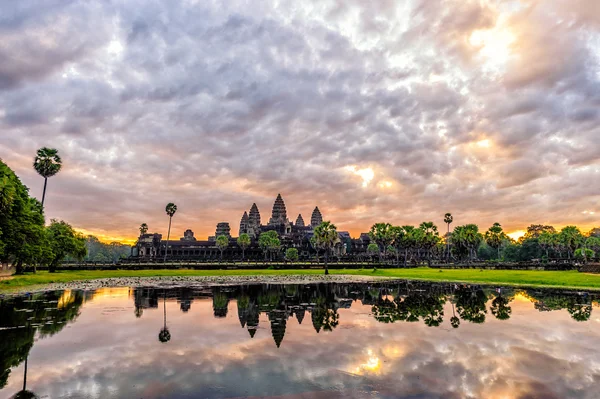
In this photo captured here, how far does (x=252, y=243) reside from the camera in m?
130

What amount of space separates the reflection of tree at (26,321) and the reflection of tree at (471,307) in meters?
18.5

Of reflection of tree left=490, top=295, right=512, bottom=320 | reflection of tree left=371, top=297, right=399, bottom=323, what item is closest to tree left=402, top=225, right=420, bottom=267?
reflection of tree left=490, top=295, right=512, bottom=320

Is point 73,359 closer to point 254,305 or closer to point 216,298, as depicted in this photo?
point 254,305

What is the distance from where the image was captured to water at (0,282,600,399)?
9188 millimetres

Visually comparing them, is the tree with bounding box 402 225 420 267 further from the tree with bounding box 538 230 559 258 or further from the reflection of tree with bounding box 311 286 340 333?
the reflection of tree with bounding box 311 286 340 333

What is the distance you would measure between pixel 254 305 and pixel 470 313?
12573 millimetres

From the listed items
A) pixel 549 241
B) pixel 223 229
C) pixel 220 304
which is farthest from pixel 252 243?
pixel 220 304

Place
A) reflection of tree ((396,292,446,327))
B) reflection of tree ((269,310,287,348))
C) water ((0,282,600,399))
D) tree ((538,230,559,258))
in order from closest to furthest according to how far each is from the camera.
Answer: water ((0,282,600,399)), reflection of tree ((269,310,287,348)), reflection of tree ((396,292,446,327)), tree ((538,230,559,258))

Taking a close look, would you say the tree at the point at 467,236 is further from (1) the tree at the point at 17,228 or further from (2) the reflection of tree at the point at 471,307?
(1) the tree at the point at 17,228

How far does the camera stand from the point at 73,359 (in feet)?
37.5

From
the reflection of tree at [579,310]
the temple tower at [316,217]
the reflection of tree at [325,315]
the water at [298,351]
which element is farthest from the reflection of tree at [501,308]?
the temple tower at [316,217]

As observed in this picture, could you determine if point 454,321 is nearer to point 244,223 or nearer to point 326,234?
point 326,234

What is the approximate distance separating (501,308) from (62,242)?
61.2m

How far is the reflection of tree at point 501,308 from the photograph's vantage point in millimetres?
19519
